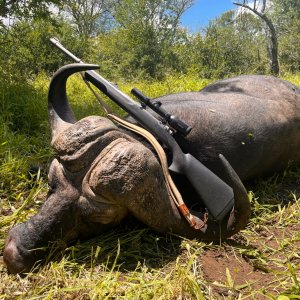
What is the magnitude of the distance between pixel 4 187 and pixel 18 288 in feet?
4.35

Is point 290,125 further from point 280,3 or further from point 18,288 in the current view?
point 280,3

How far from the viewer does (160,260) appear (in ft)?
7.71

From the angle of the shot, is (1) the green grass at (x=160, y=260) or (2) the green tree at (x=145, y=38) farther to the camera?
(2) the green tree at (x=145, y=38)

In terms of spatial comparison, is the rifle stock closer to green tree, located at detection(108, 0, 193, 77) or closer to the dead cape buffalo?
the dead cape buffalo

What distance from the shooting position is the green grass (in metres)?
2.01

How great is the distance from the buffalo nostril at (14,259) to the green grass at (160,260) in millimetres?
47

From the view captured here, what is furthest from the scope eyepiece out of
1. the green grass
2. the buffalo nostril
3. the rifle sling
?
the buffalo nostril

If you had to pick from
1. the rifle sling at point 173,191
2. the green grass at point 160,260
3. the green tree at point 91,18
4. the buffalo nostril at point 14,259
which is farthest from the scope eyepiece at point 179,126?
the green tree at point 91,18

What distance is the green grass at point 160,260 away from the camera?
6.59 ft

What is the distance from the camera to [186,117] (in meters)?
2.98

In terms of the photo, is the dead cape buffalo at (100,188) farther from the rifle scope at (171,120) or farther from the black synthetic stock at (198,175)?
the rifle scope at (171,120)

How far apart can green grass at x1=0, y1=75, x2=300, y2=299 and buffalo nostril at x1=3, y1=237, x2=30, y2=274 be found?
47mm

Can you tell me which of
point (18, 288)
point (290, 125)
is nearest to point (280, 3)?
point (290, 125)

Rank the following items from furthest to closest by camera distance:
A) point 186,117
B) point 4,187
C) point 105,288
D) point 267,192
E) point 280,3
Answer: point 280,3 < point 267,192 < point 4,187 < point 186,117 < point 105,288
